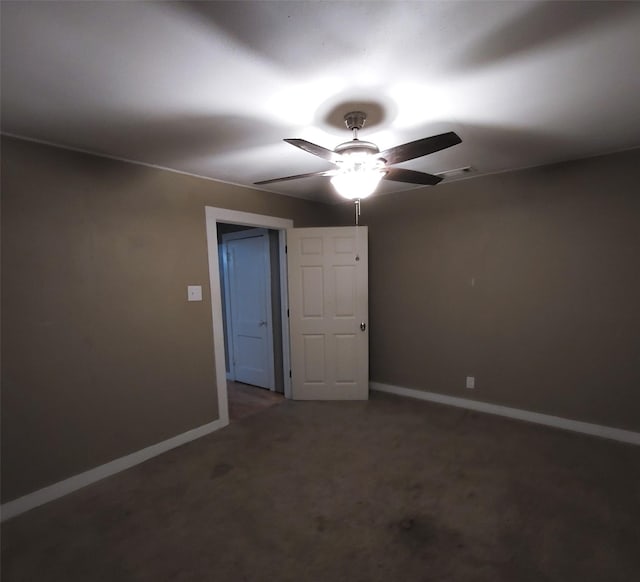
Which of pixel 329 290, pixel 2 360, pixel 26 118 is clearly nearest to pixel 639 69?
pixel 329 290

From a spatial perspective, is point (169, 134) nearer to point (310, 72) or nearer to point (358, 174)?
point (310, 72)

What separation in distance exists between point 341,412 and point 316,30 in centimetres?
312

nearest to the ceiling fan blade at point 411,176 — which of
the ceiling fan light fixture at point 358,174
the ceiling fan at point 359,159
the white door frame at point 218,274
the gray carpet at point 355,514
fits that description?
the ceiling fan at point 359,159

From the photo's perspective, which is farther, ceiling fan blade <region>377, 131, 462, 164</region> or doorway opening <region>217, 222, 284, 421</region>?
doorway opening <region>217, 222, 284, 421</region>

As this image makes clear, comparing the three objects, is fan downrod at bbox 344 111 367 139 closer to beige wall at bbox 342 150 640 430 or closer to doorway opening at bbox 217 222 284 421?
beige wall at bbox 342 150 640 430

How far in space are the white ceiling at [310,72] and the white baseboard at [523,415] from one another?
7.55 feet

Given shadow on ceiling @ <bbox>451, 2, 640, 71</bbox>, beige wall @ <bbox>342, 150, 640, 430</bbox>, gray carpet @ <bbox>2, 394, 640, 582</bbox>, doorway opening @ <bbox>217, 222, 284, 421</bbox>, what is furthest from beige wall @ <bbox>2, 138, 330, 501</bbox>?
shadow on ceiling @ <bbox>451, 2, 640, 71</bbox>

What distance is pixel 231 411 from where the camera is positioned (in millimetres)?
3533

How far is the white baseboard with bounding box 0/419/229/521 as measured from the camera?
202cm

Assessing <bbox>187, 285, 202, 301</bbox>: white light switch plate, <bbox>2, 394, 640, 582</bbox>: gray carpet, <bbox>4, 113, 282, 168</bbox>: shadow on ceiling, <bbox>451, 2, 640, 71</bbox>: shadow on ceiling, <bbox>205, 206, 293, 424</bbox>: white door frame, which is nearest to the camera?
<bbox>451, 2, 640, 71</bbox>: shadow on ceiling

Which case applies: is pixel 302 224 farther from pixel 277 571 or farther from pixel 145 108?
pixel 277 571

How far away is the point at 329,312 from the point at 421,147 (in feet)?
7.72

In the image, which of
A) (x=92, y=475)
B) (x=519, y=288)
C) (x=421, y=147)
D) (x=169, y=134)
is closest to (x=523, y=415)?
(x=519, y=288)

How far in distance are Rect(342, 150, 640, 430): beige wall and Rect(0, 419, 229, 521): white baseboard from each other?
222 centimetres
